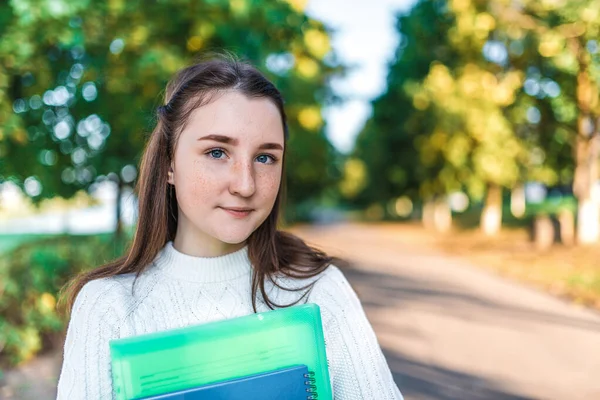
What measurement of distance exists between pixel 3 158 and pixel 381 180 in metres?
29.0

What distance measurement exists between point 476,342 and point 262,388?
579cm

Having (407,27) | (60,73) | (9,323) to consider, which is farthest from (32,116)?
(407,27)

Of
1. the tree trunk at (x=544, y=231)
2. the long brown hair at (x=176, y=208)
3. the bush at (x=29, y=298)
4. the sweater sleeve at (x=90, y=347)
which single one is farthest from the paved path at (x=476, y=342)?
the tree trunk at (x=544, y=231)

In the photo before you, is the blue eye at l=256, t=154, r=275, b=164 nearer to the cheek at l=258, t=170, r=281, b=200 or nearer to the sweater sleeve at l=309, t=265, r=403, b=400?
the cheek at l=258, t=170, r=281, b=200

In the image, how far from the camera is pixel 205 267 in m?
1.77

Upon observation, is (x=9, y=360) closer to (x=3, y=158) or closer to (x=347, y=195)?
(x=3, y=158)

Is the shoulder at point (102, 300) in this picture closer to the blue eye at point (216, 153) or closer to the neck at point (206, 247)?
the neck at point (206, 247)

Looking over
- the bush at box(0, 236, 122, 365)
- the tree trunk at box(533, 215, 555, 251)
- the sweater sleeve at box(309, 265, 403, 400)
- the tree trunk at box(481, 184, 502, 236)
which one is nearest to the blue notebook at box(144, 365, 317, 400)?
the sweater sleeve at box(309, 265, 403, 400)

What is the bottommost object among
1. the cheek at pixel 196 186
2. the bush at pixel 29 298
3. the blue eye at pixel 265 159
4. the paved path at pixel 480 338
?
the paved path at pixel 480 338

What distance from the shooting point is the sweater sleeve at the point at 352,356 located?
63.4 inches

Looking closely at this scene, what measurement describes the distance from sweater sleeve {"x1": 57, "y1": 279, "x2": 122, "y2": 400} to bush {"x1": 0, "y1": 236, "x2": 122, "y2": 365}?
4.19m

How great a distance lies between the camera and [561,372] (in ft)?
18.2

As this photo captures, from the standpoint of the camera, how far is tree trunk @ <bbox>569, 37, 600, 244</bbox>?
15.6 m

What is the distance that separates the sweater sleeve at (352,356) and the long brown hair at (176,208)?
0.11 m
